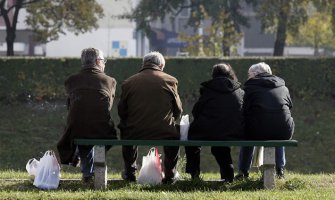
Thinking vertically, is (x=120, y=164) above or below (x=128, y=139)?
below

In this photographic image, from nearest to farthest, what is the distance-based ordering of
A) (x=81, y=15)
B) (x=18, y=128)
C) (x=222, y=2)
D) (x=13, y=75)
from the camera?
(x=18, y=128) → (x=13, y=75) → (x=81, y=15) → (x=222, y=2)

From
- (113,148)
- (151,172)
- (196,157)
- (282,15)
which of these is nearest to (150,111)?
(151,172)

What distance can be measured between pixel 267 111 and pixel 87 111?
7.12ft

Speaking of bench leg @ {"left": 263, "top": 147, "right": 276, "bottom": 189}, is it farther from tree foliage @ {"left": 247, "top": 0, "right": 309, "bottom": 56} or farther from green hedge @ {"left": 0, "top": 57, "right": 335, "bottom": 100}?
tree foliage @ {"left": 247, "top": 0, "right": 309, "bottom": 56}

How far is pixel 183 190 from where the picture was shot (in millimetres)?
8938

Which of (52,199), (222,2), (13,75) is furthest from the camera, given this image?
(222,2)

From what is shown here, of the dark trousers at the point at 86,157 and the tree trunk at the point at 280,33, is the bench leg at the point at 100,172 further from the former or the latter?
the tree trunk at the point at 280,33

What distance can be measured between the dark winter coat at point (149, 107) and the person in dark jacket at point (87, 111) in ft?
0.69

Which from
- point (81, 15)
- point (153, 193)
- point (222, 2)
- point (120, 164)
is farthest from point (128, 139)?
point (222, 2)

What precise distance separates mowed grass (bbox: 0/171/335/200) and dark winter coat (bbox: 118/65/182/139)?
0.63 m

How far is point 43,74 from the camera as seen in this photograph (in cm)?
2072

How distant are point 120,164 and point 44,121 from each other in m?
3.54

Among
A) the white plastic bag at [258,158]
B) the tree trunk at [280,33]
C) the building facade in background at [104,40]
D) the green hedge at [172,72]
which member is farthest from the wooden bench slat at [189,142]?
the building facade in background at [104,40]

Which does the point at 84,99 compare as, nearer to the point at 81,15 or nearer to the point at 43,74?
the point at 43,74
